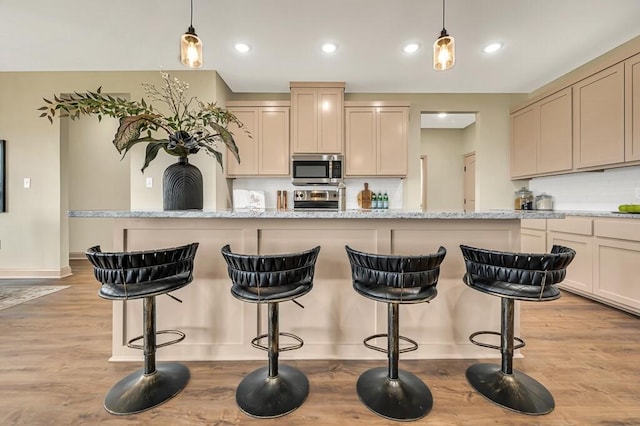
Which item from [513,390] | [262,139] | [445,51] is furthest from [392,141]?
[513,390]

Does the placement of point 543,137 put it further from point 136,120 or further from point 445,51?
point 136,120

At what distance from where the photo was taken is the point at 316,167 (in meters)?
3.94

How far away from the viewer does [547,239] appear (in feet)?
11.3

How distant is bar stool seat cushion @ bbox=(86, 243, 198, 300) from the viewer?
1.38m

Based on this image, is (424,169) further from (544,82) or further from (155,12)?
(155,12)

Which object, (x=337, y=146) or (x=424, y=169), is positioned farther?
(x=424, y=169)

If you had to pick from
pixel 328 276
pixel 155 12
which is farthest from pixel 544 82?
pixel 155 12

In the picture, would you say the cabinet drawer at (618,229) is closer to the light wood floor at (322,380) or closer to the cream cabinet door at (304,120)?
the light wood floor at (322,380)

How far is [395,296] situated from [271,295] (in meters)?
0.62

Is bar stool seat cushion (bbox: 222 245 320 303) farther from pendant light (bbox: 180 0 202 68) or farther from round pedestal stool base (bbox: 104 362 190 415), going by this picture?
pendant light (bbox: 180 0 202 68)

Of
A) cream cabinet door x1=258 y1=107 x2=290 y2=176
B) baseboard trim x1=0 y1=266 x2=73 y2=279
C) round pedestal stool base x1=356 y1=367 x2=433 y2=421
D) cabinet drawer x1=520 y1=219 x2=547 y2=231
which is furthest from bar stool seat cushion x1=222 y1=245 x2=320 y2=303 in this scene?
baseboard trim x1=0 y1=266 x2=73 y2=279

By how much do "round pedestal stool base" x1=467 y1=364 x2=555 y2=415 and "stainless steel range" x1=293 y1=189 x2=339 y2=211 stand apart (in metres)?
2.72

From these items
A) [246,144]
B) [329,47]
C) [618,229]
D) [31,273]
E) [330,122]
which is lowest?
[31,273]

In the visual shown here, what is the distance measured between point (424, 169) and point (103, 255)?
6.22 m
